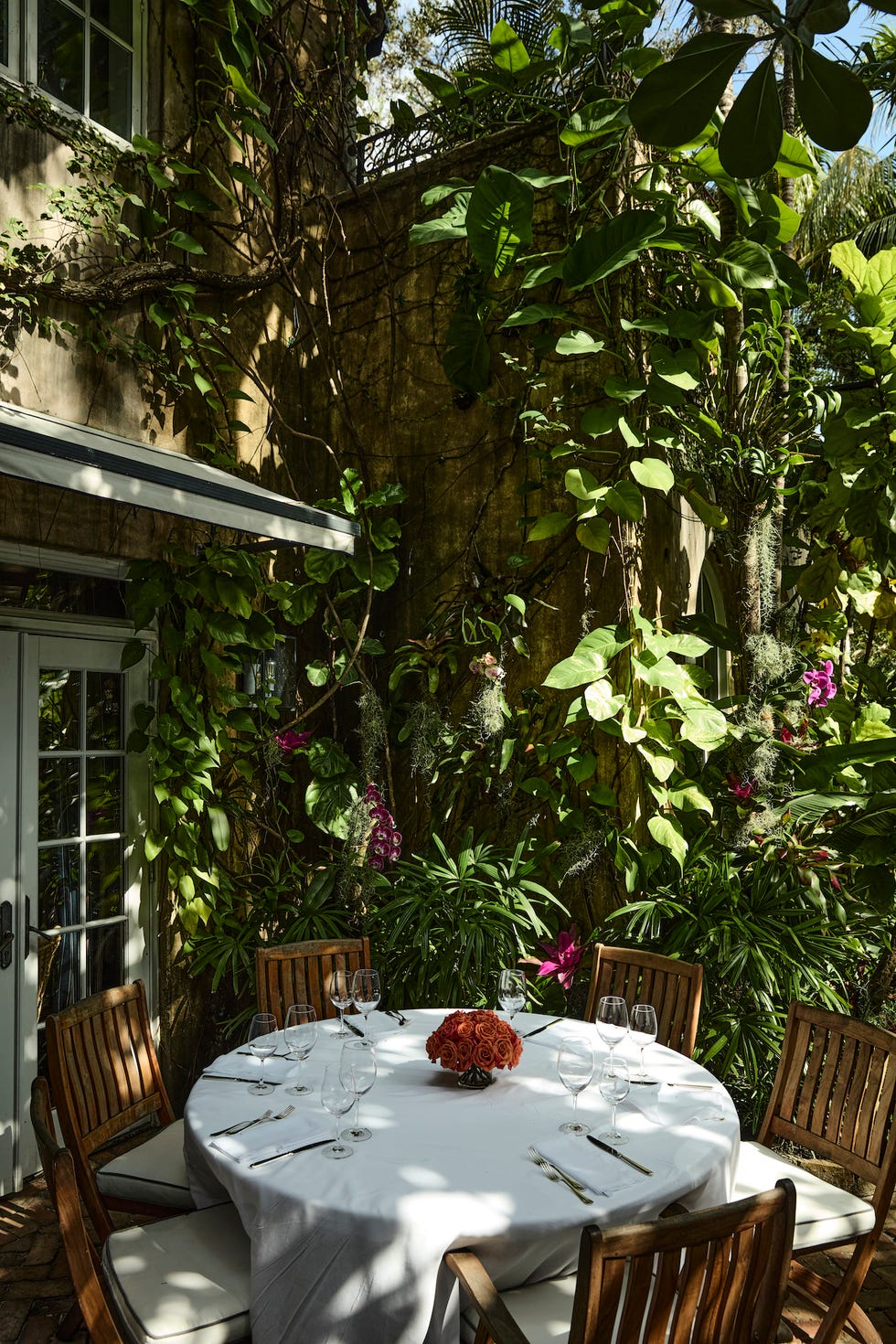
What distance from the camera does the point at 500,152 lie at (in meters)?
4.58

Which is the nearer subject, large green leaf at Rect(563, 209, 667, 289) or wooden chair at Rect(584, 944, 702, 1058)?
wooden chair at Rect(584, 944, 702, 1058)

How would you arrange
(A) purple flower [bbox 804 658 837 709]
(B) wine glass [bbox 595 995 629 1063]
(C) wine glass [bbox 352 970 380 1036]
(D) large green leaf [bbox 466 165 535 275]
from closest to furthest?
(B) wine glass [bbox 595 995 629 1063], (C) wine glass [bbox 352 970 380 1036], (D) large green leaf [bbox 466 165 535 275], (A) purple flower [bbox 804 658 837 709]

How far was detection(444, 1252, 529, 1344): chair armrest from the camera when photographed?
1646 millimetres

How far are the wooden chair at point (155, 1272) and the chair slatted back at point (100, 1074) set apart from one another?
0.33 meters

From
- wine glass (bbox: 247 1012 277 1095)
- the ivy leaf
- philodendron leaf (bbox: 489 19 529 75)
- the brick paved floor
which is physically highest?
philodendron leaf (bbox: 489 19 529 75)

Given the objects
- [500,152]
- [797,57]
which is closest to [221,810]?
[500,152]

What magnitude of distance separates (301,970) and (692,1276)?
6.71 ft

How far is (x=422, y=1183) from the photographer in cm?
194

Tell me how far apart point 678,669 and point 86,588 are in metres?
2.50

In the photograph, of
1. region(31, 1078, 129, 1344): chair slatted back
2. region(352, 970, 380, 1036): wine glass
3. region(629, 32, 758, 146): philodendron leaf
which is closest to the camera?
region(629, 32, 758, 146): philodendron leaf

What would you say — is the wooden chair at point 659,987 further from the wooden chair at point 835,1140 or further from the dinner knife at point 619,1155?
the dinner knife at point 619,1155

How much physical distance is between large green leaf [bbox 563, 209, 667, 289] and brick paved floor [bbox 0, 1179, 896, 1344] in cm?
336

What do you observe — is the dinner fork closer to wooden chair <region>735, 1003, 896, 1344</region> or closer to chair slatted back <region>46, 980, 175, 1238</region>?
wooden chair <region>735, 1003, 896, 1344</region>

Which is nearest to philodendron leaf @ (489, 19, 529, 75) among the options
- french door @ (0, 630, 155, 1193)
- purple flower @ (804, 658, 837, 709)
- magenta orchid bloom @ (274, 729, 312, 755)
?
purple flower @ (804, 658, 837, 709)
